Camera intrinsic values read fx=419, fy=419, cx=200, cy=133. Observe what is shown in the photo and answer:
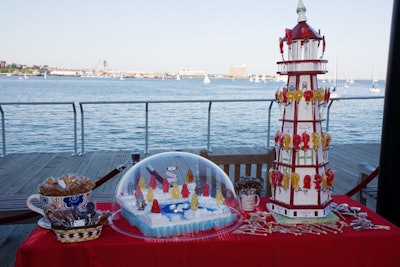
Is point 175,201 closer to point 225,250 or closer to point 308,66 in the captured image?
point 225,250

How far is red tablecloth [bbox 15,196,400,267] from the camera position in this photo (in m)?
1.71

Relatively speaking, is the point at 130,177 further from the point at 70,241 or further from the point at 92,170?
the point at 92,170

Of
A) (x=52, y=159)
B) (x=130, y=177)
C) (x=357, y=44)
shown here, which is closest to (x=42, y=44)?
(x=357, y=44)

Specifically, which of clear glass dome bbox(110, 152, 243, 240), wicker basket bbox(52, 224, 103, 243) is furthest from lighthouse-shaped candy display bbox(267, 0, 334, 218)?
wicker basket bbox(52, 224, 103, 243)

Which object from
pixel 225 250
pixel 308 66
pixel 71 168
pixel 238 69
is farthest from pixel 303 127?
pixel 238 69

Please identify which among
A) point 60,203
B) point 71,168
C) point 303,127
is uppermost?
point 303,127

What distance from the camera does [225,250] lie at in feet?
5.80

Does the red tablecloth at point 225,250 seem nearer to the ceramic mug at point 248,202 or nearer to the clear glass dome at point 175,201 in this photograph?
the clear glass dome at point 175,201

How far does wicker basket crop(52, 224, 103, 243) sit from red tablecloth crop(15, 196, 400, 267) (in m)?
0.02

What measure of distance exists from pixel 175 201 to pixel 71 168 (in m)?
4.43

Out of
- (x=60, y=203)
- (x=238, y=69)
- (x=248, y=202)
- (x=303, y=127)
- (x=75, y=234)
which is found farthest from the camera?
(x=238, y=69)

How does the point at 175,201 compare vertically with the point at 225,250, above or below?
above

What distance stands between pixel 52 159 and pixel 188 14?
3709cm

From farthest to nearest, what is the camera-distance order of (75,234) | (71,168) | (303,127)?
(71,168)
(303,127)
(75,234)
